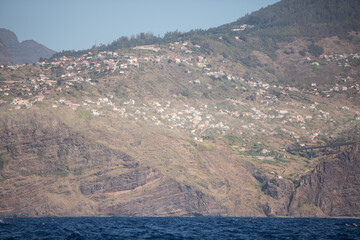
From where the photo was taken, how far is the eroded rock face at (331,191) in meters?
112

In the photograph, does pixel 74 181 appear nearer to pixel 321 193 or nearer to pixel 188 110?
pixel 321 193

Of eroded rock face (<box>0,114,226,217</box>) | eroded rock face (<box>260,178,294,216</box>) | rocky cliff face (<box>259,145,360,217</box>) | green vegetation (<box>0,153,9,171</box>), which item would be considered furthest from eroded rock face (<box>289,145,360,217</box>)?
green vegetation (<box>0,153,9,171</box>)

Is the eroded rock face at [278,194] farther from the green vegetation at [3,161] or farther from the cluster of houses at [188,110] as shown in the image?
the green vegetation at [3,161]

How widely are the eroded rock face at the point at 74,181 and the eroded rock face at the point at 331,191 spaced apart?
80.5ft

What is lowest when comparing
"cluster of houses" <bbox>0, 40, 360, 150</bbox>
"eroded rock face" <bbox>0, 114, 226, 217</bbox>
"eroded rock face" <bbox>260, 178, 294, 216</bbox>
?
"eroded rock face" <bbox>260, 178, 294, 216</bbox>

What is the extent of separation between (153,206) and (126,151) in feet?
59.1

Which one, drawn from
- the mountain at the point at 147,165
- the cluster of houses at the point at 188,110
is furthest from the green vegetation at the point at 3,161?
the cluster of houses at the point at 188,110

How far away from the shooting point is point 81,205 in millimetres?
100188

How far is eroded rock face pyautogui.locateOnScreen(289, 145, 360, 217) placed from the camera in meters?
112

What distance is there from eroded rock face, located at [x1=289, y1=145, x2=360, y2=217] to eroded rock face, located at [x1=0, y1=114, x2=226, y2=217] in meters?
24.5

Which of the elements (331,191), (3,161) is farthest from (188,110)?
(3,161)

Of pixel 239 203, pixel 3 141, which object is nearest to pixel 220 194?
pixel 239 203

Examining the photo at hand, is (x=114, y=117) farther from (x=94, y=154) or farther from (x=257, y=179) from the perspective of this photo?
(x=257, y=179)

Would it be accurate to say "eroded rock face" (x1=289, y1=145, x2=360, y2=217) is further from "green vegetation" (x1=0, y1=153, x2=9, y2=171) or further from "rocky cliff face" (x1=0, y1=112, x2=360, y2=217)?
"green vegetation" (x1=0, y1=153, x2=9, y2=171)
